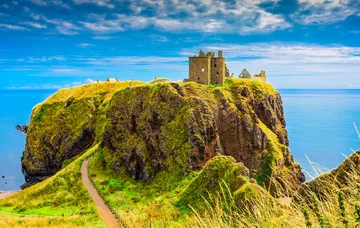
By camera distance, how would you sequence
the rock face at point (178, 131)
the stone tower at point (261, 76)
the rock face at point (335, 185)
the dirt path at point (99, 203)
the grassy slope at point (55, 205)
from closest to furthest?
the rock face at point (335, 185)
the dirt path at point (99, 203)
the grassy slope at point (55, 205)
the rock face at point (178, 131)
the stone tower at point (261, 76)

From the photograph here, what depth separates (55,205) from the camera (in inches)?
1845

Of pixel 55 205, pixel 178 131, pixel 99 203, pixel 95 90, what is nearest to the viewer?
pixel 99 203

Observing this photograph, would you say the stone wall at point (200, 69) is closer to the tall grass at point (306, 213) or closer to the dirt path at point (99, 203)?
the dirt path at point (99, 203)

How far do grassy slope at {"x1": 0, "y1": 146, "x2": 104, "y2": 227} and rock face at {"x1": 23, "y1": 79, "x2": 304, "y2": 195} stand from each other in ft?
25.2

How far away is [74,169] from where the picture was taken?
55.2m

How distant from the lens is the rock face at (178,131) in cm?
5078

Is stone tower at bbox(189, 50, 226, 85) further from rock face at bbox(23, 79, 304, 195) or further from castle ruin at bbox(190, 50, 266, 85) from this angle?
rock face at bbox(23, 79, 304, 195)

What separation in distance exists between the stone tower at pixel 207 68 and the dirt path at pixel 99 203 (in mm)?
23965

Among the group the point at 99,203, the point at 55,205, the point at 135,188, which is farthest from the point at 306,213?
the point at 55,205

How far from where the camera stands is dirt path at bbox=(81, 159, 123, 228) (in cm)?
3572

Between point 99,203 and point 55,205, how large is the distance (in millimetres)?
6764

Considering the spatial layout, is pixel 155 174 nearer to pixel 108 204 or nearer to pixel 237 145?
pixel 108 204

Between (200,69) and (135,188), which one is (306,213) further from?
(200,69)

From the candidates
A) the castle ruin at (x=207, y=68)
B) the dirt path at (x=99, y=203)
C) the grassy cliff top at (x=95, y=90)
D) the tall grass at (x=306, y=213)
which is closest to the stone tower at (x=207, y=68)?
the castle ruin at (x=207, y=68)
